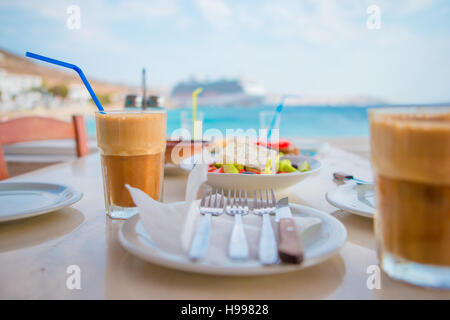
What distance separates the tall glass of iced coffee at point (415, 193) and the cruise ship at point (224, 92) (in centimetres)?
1128

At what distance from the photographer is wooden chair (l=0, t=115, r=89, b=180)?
147cm

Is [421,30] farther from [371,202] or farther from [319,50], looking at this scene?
[371,202]

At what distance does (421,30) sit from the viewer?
1335 centimetres

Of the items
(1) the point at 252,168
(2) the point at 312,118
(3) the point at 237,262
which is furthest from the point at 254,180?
(2) the point at 312,118

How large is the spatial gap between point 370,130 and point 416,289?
8.2 inches

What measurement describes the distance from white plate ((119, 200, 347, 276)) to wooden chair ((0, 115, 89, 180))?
1073 millimetres

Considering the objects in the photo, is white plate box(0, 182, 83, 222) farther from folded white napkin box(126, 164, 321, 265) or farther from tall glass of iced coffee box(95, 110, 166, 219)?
folded white napkin box(126, 164, 321, 265)

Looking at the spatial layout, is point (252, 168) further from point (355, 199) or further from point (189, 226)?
point (189, 226)

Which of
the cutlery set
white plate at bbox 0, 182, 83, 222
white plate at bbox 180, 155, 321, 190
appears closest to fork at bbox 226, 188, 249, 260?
the cutlery set

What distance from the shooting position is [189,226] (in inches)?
18.7

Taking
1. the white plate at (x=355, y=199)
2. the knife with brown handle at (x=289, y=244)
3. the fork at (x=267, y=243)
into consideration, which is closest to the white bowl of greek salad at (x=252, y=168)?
the white plate at (x=355, y=199)

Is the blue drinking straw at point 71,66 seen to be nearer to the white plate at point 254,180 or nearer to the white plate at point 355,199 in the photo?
the white plate at point 254,180

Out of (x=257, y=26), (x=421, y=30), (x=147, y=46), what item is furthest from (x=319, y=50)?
(x=147, y=46)

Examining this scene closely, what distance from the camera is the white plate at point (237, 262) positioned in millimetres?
386
